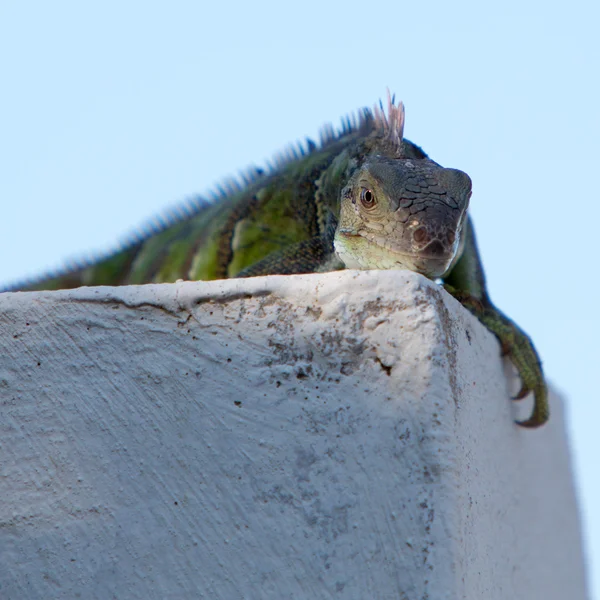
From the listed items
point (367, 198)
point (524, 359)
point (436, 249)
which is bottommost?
point (524, 359)

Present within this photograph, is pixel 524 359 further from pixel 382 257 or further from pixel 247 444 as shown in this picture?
pixel 247 444

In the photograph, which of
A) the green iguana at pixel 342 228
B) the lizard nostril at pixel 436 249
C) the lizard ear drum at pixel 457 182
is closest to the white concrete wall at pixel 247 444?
the lizard nostril at pixel 436 249

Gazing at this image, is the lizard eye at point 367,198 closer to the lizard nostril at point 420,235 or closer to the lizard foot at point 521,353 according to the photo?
the lizard nostril at point 420,235

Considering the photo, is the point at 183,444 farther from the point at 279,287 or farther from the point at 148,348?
the point at 279,287

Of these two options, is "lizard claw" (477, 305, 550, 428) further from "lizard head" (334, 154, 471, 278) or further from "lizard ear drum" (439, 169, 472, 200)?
"lizard ear drum" (439, 169, 472, 200)

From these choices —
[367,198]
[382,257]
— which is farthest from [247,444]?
[367,198]

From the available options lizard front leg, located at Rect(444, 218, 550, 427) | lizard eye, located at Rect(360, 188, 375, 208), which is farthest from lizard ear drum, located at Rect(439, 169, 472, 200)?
lizard front leg, located at Rect(444, 218, 550, 427)

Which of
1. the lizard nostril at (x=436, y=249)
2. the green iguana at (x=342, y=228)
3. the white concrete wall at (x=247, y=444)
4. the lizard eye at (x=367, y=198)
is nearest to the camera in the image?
the white concrete wall at (x=247, y=444)
